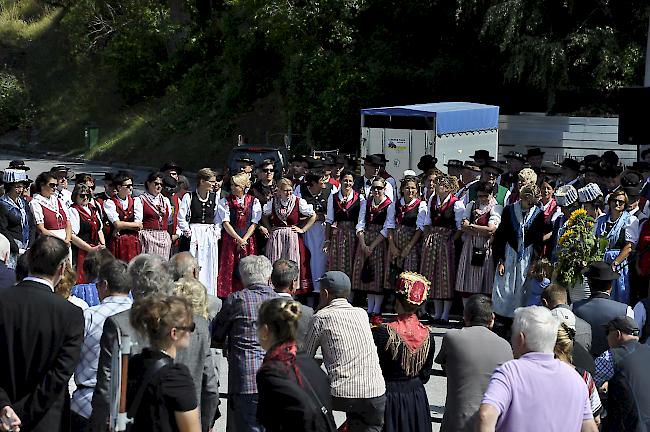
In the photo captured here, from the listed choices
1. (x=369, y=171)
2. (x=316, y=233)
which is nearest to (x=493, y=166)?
(x=369, y=171)

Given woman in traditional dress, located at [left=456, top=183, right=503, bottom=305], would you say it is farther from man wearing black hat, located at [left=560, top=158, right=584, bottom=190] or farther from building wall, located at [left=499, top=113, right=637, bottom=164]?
building wall, located at [left=499, top=113, right=637, bottom=164]

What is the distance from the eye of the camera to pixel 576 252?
10.3 metres

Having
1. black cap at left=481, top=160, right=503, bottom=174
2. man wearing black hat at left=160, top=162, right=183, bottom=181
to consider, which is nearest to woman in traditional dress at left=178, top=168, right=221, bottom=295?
man wearing black hat at left=160, top=162, right=183, bottom=181

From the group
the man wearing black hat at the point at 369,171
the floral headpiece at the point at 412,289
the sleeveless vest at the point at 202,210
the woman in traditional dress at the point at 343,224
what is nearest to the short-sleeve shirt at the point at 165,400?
the floral headpiece at the point at 412,289

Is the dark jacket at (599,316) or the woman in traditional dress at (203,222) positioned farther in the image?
the woman in traditional dress at (203,222)

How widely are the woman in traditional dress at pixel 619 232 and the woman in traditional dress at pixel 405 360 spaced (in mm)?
4815

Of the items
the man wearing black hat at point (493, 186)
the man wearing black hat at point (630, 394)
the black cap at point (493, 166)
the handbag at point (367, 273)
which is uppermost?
the black cap at point (493, 166)

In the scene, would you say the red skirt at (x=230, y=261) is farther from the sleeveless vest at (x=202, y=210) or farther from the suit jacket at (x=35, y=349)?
the suit jacket at (x=35, y=349)

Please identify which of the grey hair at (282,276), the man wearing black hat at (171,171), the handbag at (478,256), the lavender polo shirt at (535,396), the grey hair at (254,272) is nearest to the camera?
the lavender polo shirt at (535,396)

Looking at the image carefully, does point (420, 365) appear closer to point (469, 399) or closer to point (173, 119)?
point (469, 399)

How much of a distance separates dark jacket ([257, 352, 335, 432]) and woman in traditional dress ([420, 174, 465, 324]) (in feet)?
24.0

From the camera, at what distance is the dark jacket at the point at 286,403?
5379mm

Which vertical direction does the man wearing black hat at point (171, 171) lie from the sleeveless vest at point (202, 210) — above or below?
above

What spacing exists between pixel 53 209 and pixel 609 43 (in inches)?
744
